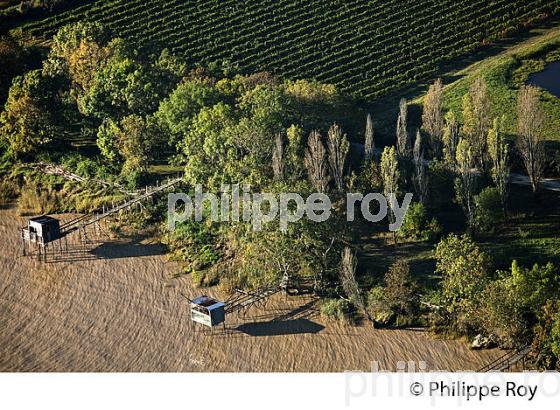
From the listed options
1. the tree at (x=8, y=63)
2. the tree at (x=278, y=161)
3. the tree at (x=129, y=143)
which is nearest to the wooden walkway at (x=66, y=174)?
the tree at (x=129, y=143)

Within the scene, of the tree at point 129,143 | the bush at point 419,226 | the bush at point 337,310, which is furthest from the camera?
the tree at point 129,143

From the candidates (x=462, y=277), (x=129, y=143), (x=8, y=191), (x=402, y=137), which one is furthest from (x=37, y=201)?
(x=462, y=277)

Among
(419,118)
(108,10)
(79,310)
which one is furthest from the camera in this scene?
(108,10)

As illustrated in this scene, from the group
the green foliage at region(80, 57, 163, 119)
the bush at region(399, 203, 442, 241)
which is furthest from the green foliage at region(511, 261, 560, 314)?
the green foliage at region(80, 57, 163, 119)

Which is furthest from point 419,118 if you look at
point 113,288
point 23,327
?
point 23,327

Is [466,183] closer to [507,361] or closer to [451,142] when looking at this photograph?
[451,142]

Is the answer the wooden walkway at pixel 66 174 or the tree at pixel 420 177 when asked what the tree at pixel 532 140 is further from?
the wooden walkway at pixel 66 174

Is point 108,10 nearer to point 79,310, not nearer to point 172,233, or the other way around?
point 172,233
